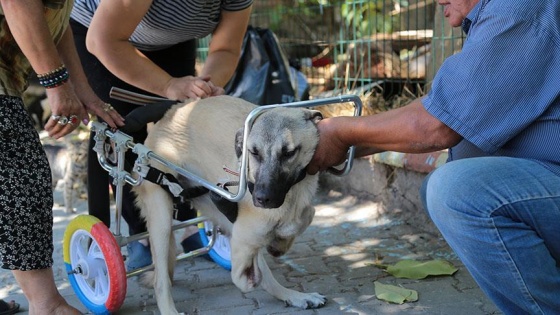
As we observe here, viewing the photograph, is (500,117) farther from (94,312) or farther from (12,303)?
(12,303)

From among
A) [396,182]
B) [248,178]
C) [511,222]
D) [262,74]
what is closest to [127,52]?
[248,178]

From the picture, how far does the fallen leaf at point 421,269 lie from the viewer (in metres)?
3.72

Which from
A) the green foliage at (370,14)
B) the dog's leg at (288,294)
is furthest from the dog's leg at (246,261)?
the green foliage at (370,14)

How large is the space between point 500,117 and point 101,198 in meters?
2.26

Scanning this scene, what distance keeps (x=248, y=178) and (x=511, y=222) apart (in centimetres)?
104

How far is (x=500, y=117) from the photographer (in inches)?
86.6

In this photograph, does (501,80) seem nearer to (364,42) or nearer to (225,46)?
(225,46)

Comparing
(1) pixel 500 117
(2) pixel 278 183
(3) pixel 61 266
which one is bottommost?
(3) pixel 61 266

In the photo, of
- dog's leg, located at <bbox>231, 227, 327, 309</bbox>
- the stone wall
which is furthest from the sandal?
the stone wall

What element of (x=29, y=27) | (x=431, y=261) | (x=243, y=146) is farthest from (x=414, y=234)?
(x=29, y=27)

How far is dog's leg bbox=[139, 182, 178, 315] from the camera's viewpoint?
332 cm

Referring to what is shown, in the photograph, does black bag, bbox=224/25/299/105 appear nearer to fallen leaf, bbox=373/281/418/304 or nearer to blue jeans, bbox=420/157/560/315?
fallen leaf, bbox=373/281/418/304

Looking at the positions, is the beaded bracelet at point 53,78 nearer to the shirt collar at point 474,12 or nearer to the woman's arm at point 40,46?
the woman's arm at point 40,46

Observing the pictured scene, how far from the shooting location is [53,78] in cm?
283
